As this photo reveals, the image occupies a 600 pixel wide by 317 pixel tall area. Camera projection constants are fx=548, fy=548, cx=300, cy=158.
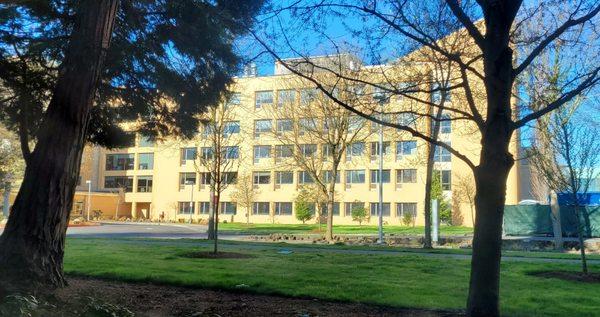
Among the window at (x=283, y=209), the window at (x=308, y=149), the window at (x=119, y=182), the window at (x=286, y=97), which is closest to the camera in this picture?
the window at (x=286, y=97)

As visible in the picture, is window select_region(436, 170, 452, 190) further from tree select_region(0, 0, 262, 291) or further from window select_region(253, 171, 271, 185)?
tree select_region(0, 0, 262, 291)

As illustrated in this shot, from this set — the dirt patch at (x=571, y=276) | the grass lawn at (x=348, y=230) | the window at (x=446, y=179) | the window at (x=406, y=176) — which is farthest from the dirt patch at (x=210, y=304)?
the window at (x=406, y=176)

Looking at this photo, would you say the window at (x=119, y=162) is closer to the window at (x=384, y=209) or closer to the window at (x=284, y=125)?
the window at (x=384, y=209)

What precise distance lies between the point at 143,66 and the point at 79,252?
6.59 meters

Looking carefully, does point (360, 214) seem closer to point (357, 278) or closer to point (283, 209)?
point (283, 209)

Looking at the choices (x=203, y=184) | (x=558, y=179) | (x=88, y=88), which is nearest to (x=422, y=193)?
(x=203, y=184)

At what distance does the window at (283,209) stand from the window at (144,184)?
19988 millimetres

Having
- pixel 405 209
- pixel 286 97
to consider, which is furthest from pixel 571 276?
pixel 405 209

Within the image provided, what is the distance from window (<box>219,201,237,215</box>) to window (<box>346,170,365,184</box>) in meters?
14.2

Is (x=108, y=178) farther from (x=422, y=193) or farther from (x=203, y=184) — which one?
(x=422, y=193)

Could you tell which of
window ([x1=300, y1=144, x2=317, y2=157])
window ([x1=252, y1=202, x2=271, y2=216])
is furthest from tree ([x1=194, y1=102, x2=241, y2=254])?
window ([x1=252, y1=202, x2=271, y2=216])

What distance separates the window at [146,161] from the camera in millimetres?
73506

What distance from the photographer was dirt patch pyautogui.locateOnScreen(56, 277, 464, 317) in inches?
288

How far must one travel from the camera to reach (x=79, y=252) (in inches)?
608
